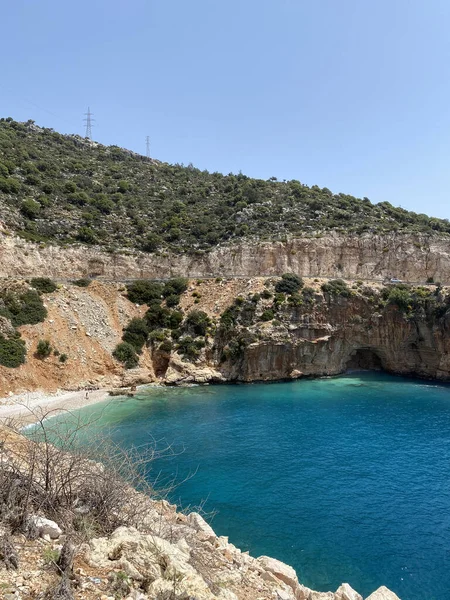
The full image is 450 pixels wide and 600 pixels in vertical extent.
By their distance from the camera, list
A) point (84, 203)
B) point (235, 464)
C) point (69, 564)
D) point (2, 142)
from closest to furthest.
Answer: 1. point (69, 564)
2. point (235, 464)
3. point (84, 203)
4. point (2, 142)

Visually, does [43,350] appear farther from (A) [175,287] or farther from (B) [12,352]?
(A) [175,287]

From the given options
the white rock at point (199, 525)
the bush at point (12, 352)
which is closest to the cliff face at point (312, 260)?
the bush at point (12, 352)

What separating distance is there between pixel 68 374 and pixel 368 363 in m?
33.9

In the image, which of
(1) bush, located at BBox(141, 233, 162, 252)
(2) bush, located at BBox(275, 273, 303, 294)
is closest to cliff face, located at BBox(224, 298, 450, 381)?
(2) bush, located at BBox(275, 273, 303, 294)

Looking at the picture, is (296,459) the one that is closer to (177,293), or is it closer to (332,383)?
(332,383)

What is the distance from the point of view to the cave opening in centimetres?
4666

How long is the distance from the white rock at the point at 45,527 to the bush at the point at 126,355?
102 ft

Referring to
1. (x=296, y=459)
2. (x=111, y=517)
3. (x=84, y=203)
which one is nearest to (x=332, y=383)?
(x=296, y=459)

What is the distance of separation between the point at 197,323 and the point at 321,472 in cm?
2369

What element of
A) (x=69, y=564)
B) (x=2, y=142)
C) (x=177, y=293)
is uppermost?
(x=2, y=142)

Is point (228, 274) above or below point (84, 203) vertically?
below

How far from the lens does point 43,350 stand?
32.6 metres

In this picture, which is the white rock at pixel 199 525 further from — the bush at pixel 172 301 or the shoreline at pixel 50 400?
the bush at pixel 172 301

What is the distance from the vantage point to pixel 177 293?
1775 inches
